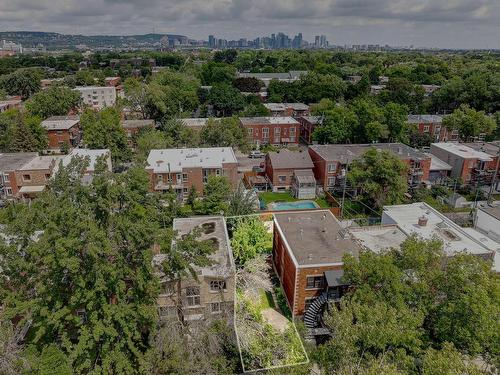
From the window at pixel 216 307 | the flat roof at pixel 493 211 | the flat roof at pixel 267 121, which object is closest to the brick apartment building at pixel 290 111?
the flat roof at pixel 267 121

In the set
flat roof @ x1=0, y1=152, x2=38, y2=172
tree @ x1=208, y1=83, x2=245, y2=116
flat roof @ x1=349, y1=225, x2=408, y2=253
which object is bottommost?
flat roof @ x1=349, y1=225, x2=408, y2=253

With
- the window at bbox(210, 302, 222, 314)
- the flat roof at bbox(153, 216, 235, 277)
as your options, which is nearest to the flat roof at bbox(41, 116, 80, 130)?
the flat roof at bbox(153, 216, 235, 277)

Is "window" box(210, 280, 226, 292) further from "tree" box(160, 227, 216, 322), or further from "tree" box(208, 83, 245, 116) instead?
"tree" box(208, 83, 245, 116)

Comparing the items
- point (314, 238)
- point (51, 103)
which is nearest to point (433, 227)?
point (314, 238)

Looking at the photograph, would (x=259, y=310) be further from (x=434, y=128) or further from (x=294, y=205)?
(x=434, y=128)

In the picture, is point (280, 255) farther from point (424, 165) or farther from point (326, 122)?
point (326, 122)

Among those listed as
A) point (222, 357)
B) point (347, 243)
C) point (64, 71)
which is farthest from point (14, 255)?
point (64, 71)

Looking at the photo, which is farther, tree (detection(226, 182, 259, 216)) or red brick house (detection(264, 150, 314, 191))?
red brick house (detection(264, 150, 314, 191))
